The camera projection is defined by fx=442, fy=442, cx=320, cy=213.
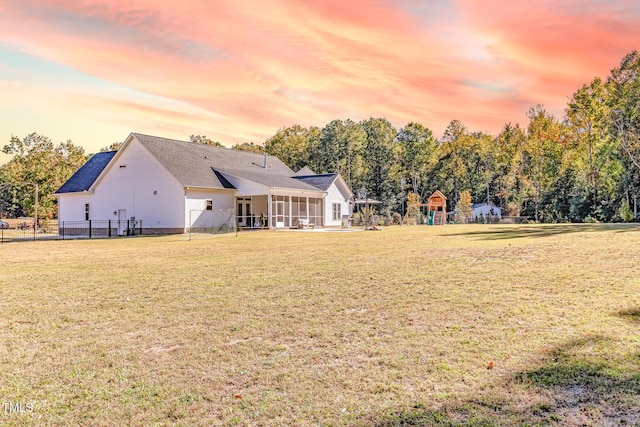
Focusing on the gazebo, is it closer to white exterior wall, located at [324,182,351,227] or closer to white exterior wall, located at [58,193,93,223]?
white exterior wall, located at [324,182,351,227]

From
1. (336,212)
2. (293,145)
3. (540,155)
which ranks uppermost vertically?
(293,145)

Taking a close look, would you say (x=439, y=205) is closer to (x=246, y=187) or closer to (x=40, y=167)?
(x=246, y=187)

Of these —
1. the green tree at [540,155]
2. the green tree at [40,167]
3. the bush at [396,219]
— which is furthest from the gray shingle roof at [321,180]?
the green tree at [40,167]

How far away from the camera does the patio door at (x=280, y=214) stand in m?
31.0

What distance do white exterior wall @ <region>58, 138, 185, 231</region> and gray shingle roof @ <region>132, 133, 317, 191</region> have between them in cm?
68

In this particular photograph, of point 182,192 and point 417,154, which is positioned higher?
point 417,154

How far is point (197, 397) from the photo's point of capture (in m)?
3.41

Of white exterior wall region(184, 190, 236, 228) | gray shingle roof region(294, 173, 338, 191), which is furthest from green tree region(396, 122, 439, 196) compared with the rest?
white exterior wall region(184, 190, 236, 228)

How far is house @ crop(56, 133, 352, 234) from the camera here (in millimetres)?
28047

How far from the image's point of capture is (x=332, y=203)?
122ft

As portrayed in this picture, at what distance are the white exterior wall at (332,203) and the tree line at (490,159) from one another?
1715 centimetres

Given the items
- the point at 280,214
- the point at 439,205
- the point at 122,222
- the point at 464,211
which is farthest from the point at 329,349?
the point at 464,211

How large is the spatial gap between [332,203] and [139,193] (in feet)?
49.9

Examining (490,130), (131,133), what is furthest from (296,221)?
(490,130)
